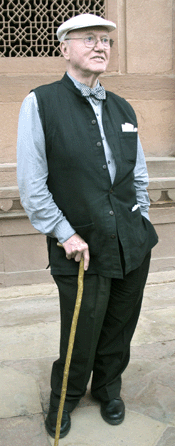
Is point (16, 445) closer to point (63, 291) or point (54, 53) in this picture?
point (63, 291)

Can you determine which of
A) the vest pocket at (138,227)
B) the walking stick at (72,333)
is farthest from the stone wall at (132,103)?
the walking stick at (72,333)

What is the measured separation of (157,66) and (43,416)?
3.65 metres

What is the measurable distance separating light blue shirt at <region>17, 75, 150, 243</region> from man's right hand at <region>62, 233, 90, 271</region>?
3cm

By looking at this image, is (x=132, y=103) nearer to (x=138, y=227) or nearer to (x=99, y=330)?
Result: (x=138, y=227)

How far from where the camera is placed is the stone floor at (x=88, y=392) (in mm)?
2326

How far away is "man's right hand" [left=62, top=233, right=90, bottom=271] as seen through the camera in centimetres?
208

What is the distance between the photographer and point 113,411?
2.43m

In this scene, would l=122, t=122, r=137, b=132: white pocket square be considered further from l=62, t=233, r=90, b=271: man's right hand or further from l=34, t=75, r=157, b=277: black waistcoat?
l=62, t=233, r=90, b=271: man's right hand

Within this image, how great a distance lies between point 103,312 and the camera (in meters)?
2.27

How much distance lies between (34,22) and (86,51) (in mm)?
2765

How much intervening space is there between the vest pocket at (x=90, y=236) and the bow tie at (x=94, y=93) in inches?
24.1

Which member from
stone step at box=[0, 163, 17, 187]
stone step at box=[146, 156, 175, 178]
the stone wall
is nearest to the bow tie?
the stone wall

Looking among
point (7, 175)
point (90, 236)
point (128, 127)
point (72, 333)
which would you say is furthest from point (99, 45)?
point (7, 175)

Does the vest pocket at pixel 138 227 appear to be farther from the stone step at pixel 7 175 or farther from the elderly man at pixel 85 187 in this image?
the stone step at pixel 7 175
